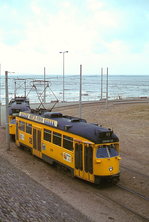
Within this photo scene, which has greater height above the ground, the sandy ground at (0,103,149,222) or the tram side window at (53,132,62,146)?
the tram side window at (53,132,62,146)

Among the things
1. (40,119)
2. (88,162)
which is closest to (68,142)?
(88,162)

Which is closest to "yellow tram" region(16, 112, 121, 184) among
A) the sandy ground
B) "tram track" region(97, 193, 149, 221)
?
the sandy ground

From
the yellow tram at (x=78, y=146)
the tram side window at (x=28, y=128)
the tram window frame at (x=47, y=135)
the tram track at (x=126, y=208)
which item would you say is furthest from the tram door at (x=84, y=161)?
the tram side window at (x=28, y=128)

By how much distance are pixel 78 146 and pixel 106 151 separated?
1.43 m

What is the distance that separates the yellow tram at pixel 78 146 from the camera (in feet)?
47.3

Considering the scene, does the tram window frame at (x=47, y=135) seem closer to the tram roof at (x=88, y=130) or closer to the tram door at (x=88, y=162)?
the tram roof at (x=88, y=130)

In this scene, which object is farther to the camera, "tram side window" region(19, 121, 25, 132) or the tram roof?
"tram side window" region(19, 121, 25, 132)

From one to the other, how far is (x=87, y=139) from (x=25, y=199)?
441cm

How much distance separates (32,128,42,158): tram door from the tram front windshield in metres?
5.72

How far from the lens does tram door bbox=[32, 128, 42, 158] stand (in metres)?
19.2

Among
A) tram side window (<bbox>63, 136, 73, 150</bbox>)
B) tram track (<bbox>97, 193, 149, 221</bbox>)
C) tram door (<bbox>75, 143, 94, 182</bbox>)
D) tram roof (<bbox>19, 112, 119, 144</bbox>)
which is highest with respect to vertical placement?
tram roof (<bbox>19, 112, 119, 144</bbox>)

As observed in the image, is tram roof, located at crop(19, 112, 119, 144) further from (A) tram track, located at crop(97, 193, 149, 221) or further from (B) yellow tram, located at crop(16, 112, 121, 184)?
(A) tram track, located at crop(97, 193, 149, 221)

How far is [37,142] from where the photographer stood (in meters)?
19.4

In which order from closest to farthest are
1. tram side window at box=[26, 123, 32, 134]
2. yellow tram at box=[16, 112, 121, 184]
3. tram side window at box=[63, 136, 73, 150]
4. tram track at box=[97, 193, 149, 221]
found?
tram track at box=[97, 193, 149, 221], yellow tram at box=[16, 112, 121, 184], tram side window at box=[63, 136, 73, 150], tram side window at box=[26, 123, 32, 134]
